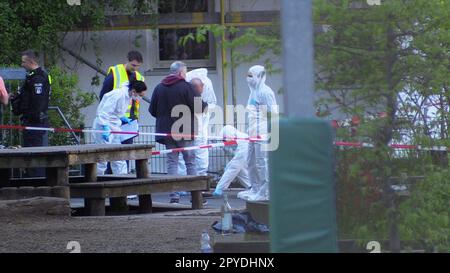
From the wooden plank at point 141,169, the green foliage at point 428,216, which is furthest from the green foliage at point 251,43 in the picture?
the wooden plank at point 141,169

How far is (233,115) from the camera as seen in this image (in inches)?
663

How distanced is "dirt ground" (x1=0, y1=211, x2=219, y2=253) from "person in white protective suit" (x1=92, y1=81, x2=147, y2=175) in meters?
3.94

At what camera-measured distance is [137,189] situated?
1125cm

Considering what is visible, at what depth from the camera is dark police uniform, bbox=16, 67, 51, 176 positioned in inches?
544

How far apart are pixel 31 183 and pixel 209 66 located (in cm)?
897

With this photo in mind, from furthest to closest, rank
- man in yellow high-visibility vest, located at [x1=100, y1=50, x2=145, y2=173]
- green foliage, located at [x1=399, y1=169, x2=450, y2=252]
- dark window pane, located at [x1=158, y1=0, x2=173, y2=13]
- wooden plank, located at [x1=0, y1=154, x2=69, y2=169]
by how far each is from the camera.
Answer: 1. dark window pane, located at [x1=158, y1=0, x2=173, y2=13]
2. man in yellow high-visibility vest, located at [x1=100, y1=50, x2=145, y2=173]
3. wooden plank, located at [x1=0, y1=154, x2=69, y2=169]
4. green foliage, located at [x1=399, y1=169, x2=450, y2=252]

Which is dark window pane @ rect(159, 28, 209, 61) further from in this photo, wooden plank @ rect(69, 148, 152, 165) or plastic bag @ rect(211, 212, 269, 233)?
plastic bag @ rect(211, 212, 269, 233)

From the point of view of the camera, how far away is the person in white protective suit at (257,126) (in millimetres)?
12172

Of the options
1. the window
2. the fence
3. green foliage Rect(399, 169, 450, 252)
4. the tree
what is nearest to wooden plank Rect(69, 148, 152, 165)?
the tree

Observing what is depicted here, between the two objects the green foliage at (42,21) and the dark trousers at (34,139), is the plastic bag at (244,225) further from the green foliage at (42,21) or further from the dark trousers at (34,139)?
the green foliage at (42,21)

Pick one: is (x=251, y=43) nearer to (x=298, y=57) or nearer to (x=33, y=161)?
(x=298, y=57)

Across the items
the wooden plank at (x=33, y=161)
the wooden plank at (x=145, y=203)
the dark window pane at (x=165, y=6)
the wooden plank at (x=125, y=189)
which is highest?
the dark window pane at (x=165, y=6)

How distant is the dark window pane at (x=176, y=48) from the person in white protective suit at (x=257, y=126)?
808 centimetres
